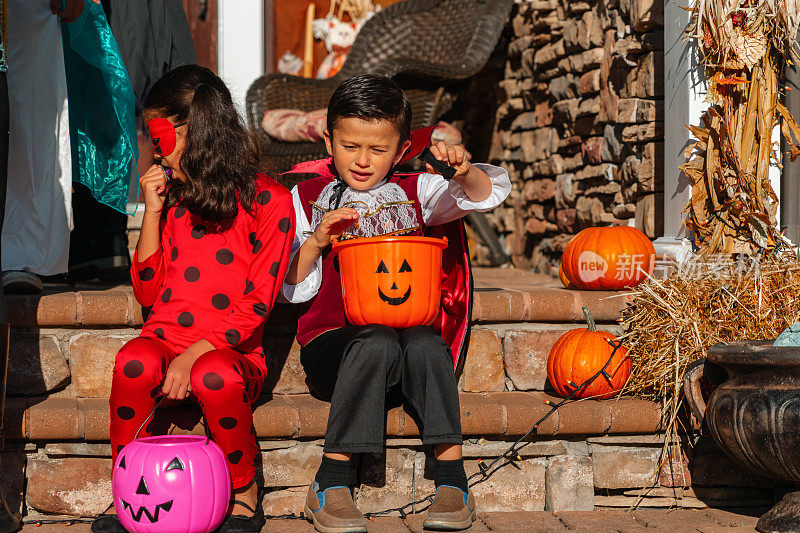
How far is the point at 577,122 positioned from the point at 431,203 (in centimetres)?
197

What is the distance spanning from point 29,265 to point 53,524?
107 cm

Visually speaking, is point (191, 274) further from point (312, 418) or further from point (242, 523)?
point (242, 523)

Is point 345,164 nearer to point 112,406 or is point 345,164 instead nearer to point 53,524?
point 112,406

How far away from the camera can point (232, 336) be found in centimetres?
257

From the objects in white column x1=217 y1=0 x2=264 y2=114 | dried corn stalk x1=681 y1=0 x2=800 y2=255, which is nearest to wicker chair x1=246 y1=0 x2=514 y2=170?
white column x1=217 y1=0 x2=264 y2=114

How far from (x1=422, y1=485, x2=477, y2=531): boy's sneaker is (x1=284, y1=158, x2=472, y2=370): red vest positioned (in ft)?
1.71

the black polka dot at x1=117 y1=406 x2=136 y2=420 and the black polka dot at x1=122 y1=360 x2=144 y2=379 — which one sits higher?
the black polka dot at x1=122 y1=360 x2=144 y2=379

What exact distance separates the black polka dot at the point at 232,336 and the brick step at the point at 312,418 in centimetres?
28

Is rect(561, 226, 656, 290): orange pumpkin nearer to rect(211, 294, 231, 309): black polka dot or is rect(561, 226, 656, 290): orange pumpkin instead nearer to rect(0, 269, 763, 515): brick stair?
rect(0, 269, 763, 515): brick stair

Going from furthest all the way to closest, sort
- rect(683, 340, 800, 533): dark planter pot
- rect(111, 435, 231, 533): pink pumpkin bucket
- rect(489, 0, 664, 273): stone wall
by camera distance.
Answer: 1. rect(489, 0, 664, 273): stone wall
2. rect(683, 340, 800, 533): dark planter pot
3. rect(111, 435, 231, 533): pink pumpkin bucket

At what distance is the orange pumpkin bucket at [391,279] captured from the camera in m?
2.48

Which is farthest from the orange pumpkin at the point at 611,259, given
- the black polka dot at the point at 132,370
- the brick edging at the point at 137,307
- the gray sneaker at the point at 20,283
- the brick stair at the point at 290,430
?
the gray sneaker at the point at 20,283

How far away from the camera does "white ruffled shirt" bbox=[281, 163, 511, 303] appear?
109 inches

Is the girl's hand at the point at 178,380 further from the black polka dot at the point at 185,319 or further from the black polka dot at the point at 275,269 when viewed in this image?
the black polka dot at the point at 275,269
